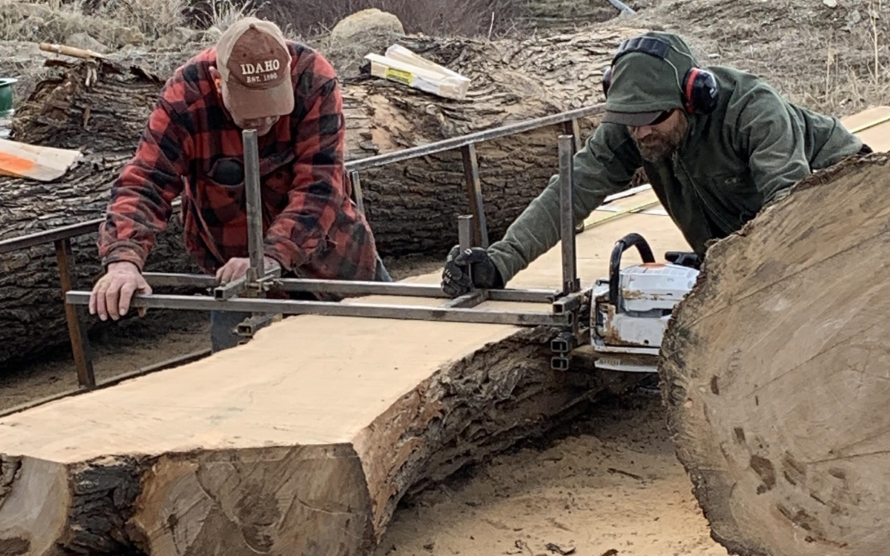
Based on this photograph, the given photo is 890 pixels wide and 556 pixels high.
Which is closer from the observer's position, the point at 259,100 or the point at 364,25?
the point at 259,100

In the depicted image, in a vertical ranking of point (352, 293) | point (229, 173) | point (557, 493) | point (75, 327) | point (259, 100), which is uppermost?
point (259, 100)

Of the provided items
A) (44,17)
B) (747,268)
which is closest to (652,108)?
(747,268)

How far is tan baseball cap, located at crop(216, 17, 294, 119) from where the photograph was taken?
384cm

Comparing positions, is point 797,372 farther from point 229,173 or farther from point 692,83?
point 229,173

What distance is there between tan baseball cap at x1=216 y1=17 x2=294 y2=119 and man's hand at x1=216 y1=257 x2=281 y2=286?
0.47 m

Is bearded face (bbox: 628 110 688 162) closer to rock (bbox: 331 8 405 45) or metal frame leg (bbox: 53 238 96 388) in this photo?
metal frame leg (bbox: 53 238 96 388)

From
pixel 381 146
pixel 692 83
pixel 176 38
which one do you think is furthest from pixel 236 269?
pixel 176 38

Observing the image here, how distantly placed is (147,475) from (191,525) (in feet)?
0.51

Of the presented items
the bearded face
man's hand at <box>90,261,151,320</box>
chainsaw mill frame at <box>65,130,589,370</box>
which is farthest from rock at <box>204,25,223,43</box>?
the bearded face

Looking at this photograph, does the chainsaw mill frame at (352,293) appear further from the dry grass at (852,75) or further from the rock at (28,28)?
the rock at (28,28)

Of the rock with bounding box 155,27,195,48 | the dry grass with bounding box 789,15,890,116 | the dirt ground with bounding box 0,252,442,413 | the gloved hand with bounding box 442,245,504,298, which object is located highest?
the rock with bounding box 155,27,195,48

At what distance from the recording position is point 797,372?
2574mm

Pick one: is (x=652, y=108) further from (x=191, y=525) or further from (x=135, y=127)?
(x=135, y=127)

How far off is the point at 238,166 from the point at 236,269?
47 cm
